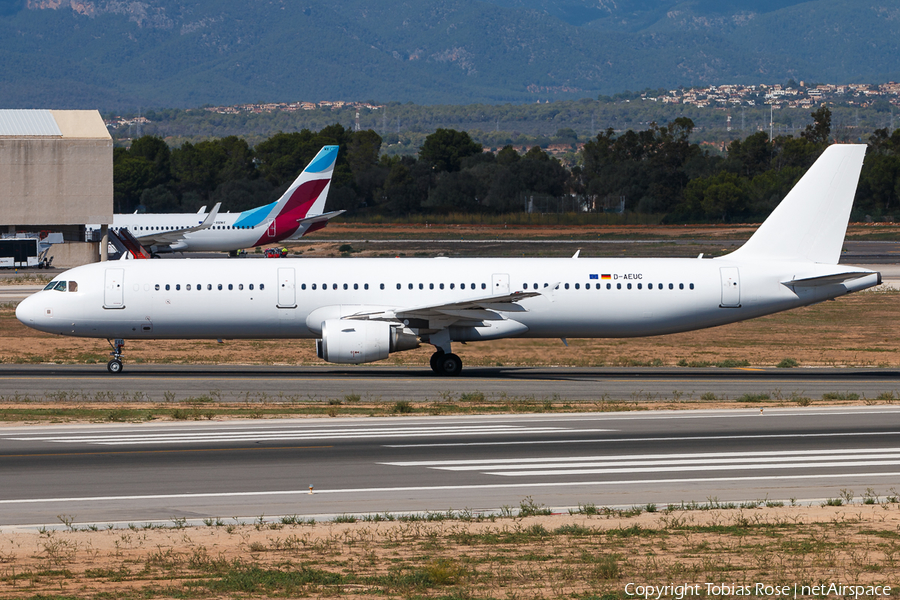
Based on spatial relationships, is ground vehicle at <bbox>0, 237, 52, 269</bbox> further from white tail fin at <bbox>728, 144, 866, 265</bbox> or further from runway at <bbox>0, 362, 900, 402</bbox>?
white tail fin at <bbox>728, 144, 866, 265</bbox>

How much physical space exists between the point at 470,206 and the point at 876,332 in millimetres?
106409

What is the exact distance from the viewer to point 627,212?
14862 centimetres

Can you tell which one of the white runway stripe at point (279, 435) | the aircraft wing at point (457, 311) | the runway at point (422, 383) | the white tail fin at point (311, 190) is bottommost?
the white runway stripe at point (279, 435)

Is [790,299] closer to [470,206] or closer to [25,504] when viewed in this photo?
[25,504]

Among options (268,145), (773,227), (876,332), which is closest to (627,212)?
(268,145)

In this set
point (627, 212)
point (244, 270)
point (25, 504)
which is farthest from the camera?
point (627, 212)

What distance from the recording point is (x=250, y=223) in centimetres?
8875

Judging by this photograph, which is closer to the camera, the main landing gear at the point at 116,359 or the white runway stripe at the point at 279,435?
the white runway stripe at the point at 279,435

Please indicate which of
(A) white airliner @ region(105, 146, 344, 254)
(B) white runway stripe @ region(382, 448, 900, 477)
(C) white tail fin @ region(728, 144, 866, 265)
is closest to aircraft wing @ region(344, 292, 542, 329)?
(C) white tail fin @ region(728, 144, 866, 265)

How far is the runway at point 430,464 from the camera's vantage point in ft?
62.4

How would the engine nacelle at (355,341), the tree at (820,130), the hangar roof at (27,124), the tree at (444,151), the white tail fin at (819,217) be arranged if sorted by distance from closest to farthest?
the engine nacelle at (355,341), the white tail fin at (819,217), the hangar roof at (27,124), the tree at (820,130), the tree at (444,151)

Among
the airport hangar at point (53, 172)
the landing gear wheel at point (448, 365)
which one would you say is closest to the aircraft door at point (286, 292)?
the landing gear wheel at point (448, 365)

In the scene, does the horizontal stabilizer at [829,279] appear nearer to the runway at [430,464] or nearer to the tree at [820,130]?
the runway at [430,464]

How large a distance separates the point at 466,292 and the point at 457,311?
5.36ft
